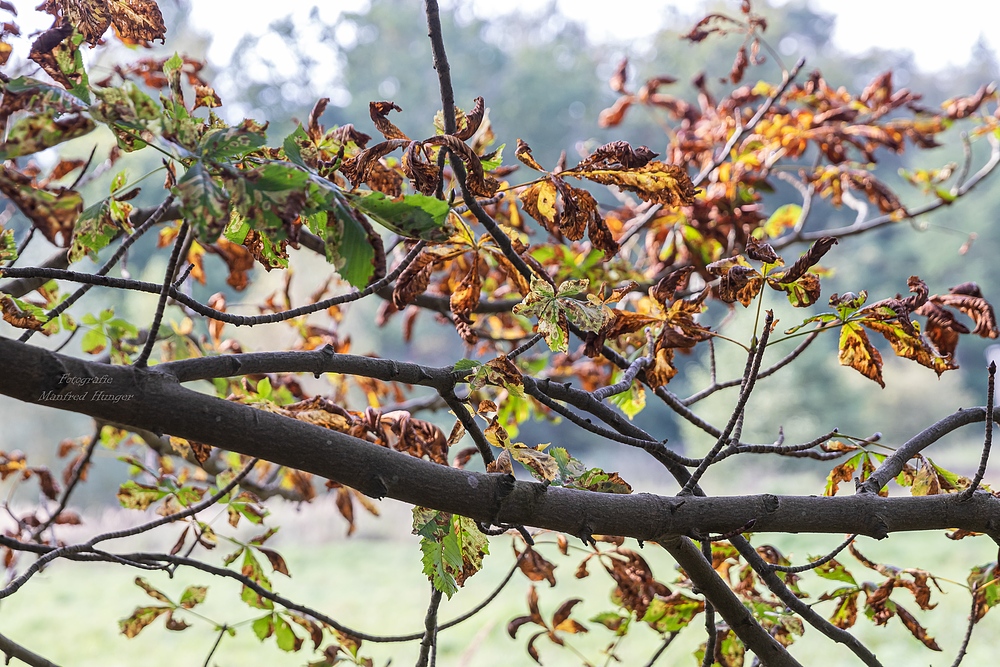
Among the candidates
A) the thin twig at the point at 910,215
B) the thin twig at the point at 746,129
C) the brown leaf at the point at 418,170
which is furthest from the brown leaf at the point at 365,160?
the thin twig at the point at 910,215

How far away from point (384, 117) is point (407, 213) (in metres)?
0.21

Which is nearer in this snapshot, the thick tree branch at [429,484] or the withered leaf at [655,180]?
the thick tree branch at [429,484]

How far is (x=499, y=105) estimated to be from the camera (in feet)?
30.6

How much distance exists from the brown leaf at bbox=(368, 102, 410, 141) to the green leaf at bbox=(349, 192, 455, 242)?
19 centimetres

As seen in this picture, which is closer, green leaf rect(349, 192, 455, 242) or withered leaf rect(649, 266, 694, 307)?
green leaf rect(349, 192, 455, 242)

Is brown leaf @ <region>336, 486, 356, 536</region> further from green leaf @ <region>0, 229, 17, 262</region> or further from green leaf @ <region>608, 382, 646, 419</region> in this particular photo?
green leaf @ <region>0, 229, 17, 262</region>

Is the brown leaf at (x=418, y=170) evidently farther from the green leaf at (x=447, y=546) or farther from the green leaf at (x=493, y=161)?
the green leaf at (x=447, y=546)

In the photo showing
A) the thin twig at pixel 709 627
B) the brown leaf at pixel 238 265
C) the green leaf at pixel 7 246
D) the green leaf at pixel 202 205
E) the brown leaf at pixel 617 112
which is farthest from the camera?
the brown leaf at pixel 617 112

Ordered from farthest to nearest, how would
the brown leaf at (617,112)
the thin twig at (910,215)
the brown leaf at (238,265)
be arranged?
1. the brown leaf at (617,112)
2. the thin twig at (910,215)
3. the brown leaf at (238,265)

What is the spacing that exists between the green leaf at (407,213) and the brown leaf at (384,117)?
0.19 meters

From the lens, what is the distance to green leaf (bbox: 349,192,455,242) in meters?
0.29

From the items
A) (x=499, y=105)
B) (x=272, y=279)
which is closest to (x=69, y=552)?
(x=272, y=279)

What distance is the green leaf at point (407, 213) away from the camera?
286 mm

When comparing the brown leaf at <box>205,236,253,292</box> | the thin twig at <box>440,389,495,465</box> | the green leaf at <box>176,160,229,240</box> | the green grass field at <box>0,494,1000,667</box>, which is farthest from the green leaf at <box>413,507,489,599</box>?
the green grass field at <box>0,494,1000,667</box>
